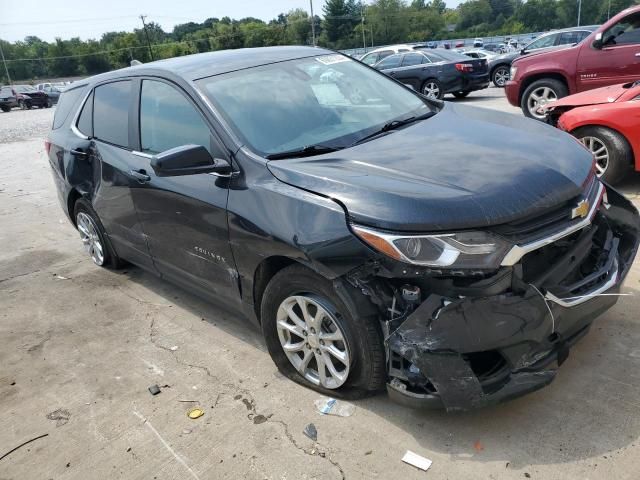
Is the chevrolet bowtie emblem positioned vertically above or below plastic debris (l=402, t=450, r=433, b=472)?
above

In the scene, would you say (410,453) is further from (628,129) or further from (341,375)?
(628,129)

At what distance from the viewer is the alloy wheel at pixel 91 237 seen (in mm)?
5066

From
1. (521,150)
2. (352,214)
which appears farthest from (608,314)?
(352,214)

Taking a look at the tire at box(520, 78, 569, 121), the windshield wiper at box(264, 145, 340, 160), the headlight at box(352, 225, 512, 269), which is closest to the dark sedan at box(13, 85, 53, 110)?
the tire at box(520, 78, 569, 121)

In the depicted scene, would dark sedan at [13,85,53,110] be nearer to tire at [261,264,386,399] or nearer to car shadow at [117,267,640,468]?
tire at [261,264,386,399]

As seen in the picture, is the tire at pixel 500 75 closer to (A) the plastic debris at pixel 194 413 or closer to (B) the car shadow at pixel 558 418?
(B) the car shadow at pixel 558 418

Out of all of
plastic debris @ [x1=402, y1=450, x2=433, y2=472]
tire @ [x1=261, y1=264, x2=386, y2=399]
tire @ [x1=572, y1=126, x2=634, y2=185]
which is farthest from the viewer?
tire @ [x1=572, y1=126, x2=634, y2=185]

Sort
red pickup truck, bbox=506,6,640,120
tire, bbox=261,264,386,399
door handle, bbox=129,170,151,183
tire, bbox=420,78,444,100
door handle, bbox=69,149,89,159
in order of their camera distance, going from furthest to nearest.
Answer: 1. tire, bbox=420,78,444,100
2. red pickup truck, bbox=506,6,640,120
3. door handle, bbox=69,149,89,159
4. door handle, bbox=129,170,151,183
5. tire, bbox=261,264,386,399

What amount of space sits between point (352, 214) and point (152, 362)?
6.26 ft

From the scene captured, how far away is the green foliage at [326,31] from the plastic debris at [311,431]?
87.9m

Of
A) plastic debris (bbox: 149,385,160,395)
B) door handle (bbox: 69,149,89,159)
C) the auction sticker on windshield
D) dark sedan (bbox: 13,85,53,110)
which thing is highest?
the auction sticker on windshield

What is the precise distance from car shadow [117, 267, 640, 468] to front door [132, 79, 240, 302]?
1.24m

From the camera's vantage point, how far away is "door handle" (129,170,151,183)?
3779mm

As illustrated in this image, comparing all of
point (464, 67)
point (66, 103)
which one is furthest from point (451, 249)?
point (464, 67)
